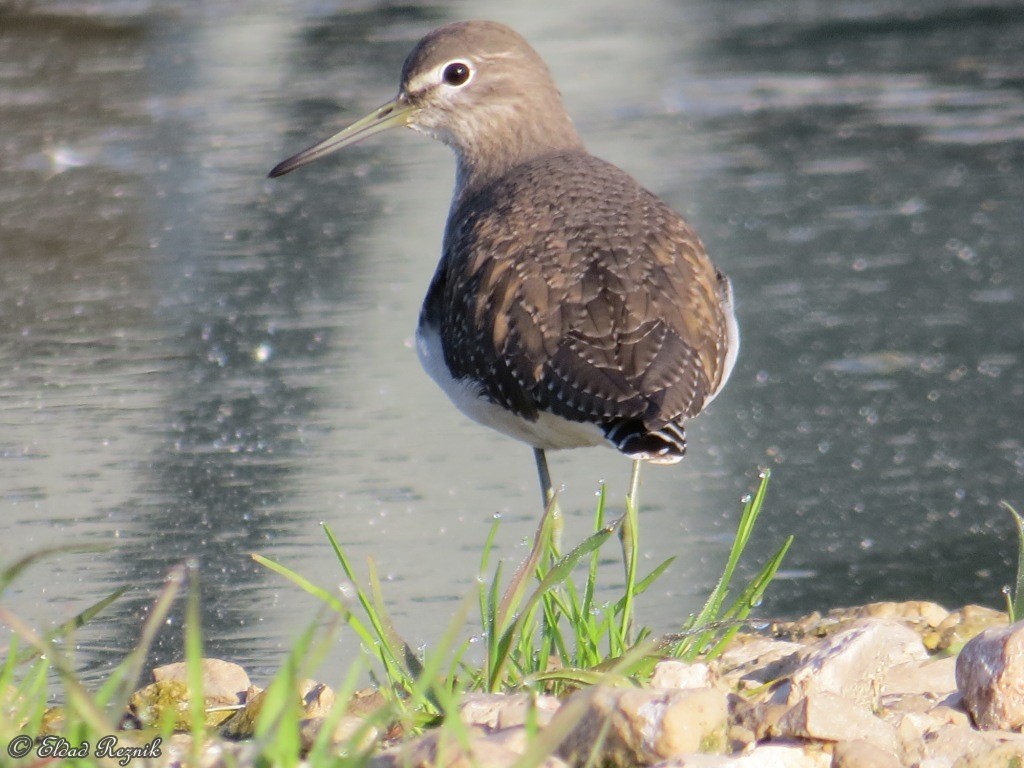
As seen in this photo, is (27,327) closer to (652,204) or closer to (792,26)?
(652,204)

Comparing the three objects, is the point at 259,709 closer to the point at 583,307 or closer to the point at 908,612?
the point at 583,307

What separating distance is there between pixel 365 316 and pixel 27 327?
4.19 ft

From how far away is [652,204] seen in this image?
13.4ft

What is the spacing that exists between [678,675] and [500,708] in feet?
1.25

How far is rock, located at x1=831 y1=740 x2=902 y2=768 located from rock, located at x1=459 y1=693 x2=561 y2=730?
1.54ft

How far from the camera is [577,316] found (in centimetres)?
352

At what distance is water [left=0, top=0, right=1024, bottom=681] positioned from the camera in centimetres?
418

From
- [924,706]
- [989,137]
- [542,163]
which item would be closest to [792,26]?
[989,137]

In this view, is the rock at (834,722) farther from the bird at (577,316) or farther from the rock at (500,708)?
the bird at (577,316)

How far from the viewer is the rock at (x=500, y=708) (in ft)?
8.75

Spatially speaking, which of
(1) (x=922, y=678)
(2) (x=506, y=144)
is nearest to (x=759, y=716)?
(1) (x=922, y=678)

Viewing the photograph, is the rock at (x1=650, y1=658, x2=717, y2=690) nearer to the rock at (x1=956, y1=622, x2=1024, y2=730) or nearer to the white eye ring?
the rock at (x1=956, y1=622, x2=1024, y2=730)

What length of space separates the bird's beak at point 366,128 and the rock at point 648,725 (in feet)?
9.64

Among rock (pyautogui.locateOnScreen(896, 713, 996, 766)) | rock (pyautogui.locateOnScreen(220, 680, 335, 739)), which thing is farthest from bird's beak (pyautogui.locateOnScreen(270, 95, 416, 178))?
rock (pyautogui.locateOnScreen(896, 713, 996, 766))
